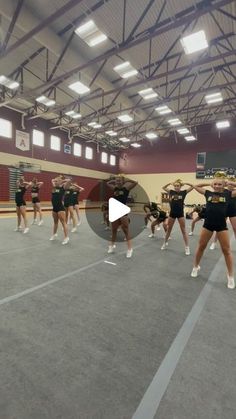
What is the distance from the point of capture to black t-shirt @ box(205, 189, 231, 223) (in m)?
3.46

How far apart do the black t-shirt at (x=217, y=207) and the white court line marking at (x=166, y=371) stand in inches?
52.5

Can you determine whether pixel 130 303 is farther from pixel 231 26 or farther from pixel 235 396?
pixel 231 26

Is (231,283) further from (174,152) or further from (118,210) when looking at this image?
(174,152)

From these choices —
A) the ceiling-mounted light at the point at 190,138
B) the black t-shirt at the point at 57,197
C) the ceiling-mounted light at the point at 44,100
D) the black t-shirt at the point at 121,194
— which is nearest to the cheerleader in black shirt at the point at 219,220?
the black t-shirt at the point at 121,194

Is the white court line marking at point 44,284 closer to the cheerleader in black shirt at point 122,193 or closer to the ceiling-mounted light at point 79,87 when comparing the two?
the cheerleader in black shirt at point 122,193

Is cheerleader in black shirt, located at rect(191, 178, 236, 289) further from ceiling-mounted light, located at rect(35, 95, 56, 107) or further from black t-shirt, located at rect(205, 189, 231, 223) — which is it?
ceiling-mounted light, located at rect(35, 95, 56, 107)

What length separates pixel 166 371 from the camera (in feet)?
5.59

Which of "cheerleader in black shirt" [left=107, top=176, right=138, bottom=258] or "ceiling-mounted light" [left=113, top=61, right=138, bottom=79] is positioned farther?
"ceiling-mounted light" [left=113, top=61, right=138, bottom=79]

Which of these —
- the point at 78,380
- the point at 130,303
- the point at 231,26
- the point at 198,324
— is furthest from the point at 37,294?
the point at 231,26

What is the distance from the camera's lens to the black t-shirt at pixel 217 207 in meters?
3.46

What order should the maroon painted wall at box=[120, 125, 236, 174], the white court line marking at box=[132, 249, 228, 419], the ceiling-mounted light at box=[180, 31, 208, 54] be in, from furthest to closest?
the maroon painted wall at box=[120, 125, 236, 174] < the ceiling-mounted light at box=[180, 31, 208, 54] < the white court line marking at box=[132, 249, 228, 419]

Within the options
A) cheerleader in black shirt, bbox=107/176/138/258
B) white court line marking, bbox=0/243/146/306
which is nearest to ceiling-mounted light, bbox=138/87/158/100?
cheerleader in black shirt, bbox=107/176/138/258

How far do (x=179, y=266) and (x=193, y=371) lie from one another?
8.93 feet

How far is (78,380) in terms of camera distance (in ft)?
5.22
